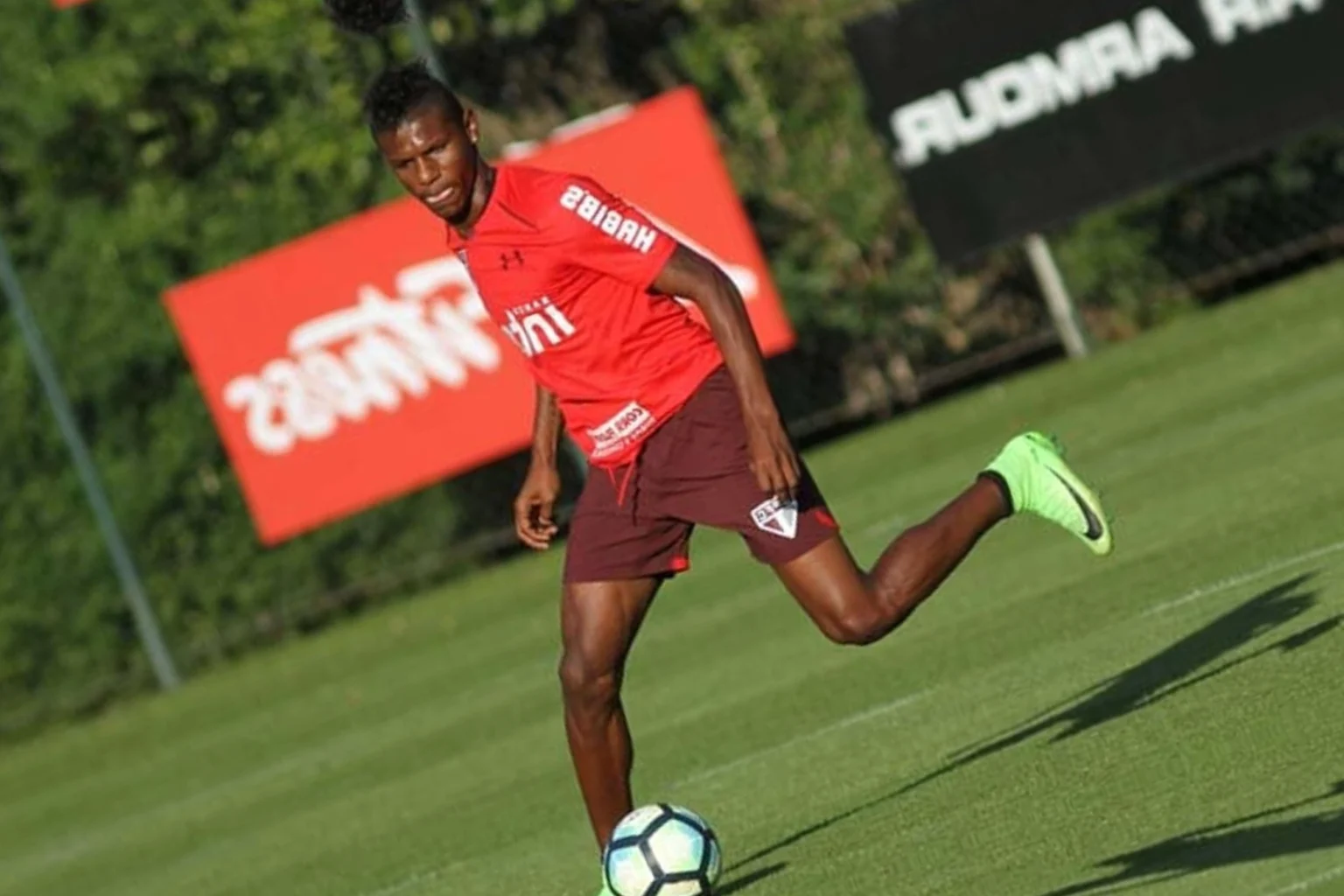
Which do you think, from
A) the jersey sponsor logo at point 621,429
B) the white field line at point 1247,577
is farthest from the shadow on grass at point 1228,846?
the white field line at point 1247,577

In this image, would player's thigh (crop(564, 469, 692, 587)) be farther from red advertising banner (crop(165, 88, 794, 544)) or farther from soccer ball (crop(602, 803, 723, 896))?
red advertising banner (crop(165, 88, 794, 544))

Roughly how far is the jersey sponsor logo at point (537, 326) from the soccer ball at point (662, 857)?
1168mm

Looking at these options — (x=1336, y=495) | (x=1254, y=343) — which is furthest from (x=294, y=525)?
(x=1336, y=495)

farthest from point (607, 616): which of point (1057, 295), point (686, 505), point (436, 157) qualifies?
point (1057, 295)

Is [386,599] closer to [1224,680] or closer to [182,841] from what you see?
[182,841]

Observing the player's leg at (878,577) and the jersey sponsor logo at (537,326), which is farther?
the player's leg at (878,577)

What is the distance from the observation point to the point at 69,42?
63.7 feet

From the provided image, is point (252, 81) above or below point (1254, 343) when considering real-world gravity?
above

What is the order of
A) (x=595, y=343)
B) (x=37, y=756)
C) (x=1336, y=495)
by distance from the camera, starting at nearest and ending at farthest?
1. (x=595, y=343)
2. (x=1336, y=495)
3. (x=37, y=756)

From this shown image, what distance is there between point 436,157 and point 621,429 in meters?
0.86

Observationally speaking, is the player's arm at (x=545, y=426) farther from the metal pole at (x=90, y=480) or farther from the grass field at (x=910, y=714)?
the metal pole at (x=90, y=480)

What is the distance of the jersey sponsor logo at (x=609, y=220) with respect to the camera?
7.92 metres

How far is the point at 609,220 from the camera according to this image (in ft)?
26.1

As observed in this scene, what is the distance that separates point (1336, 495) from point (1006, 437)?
4951 mm
